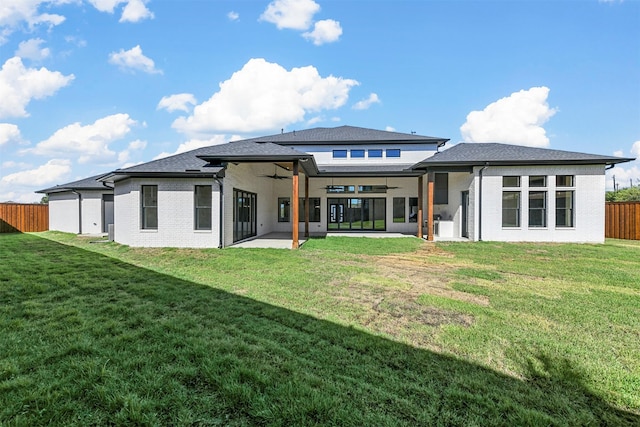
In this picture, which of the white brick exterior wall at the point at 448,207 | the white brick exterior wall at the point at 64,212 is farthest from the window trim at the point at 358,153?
the white brick exterior wall at the point at 64,212

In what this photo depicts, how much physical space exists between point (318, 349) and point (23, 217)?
87.0 feet

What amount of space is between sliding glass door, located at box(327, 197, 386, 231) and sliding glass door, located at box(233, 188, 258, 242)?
5442mm

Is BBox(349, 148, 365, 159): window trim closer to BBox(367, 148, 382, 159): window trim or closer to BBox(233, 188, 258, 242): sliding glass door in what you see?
BBox(367, 148, 382, 159): window trim

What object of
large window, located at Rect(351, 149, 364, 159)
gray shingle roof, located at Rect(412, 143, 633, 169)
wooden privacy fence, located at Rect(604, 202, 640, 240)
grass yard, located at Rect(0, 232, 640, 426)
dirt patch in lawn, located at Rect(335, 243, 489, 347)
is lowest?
dirt patch in lawn, located at Rect(335, 243, 489, 347)

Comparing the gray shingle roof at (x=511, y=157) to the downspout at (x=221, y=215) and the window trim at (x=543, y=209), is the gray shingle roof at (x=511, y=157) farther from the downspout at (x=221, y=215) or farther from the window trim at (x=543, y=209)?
the downspout at (x=221, y=215)

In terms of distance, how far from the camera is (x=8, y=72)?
11.4 metres

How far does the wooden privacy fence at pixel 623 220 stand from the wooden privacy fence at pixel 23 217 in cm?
3476

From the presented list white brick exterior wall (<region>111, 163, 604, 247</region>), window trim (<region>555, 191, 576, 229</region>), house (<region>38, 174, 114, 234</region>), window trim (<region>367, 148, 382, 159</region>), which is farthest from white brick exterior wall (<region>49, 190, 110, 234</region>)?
window trim (<region>555, 191, 576, 229</region>)

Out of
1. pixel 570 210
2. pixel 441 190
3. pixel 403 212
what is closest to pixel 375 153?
pixel 403 212

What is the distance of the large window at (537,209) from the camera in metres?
13.2

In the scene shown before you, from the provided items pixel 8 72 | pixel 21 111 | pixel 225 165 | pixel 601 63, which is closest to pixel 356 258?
pixel 225 165

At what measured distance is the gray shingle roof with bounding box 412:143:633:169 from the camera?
1273 centimetres

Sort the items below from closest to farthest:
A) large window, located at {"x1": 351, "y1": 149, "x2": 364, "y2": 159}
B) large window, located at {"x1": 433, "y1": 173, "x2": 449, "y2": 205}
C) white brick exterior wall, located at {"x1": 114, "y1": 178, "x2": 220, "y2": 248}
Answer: white brick exterior wall, located at {"x1": 114, "y1": 178, "x2": 220, "y2": 248}, large window, located at {"x1": 433, "y1": 173, "x2": 449, "y2": 205}, large window, located at {"x1": 351, "y1": 149, "x2": 364, "y2": 159}

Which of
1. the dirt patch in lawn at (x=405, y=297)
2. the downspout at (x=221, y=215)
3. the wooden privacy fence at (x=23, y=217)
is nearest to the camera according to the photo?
the dirt patch in lawn at (x=405, y=297)
